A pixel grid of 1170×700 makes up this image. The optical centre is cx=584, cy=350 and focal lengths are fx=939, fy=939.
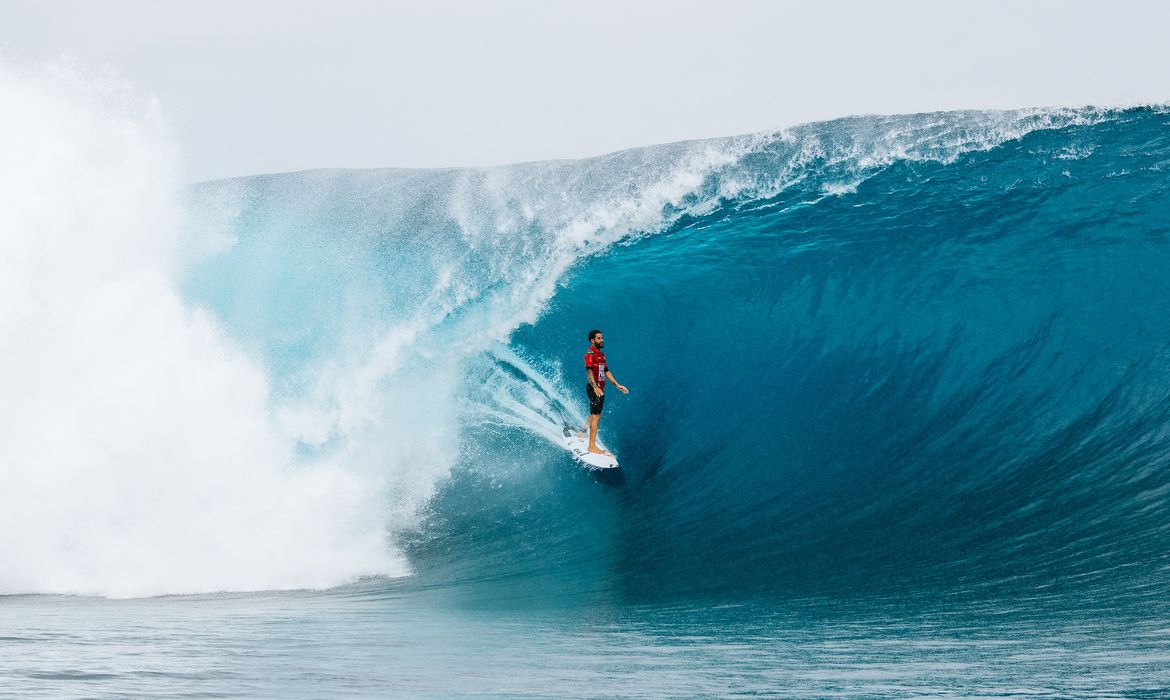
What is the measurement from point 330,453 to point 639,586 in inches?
160

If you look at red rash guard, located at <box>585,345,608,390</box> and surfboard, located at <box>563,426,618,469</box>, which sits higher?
red rash guard, located at <box>585,345,608,390</box>

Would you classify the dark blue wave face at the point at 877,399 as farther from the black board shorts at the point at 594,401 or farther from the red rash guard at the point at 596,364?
the red rash guard at the point at 596,364

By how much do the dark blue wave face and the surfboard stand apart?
0.43 feet

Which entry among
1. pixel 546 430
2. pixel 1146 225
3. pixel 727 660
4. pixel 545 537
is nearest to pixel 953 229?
pixel 1146 225

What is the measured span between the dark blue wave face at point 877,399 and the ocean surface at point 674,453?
1.6 inches

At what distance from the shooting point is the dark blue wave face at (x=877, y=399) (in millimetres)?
6320

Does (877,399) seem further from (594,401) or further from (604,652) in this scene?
(604,652)

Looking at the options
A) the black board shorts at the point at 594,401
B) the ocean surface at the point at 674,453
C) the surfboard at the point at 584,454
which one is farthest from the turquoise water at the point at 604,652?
the surfboard at the point at 584,454

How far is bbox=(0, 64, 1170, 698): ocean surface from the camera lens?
4.23 metres

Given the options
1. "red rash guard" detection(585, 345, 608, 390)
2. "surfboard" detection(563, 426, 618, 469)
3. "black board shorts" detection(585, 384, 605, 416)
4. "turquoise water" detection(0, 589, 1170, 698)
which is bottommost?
"turquoise water" detection(0, 589, 1170, 698)

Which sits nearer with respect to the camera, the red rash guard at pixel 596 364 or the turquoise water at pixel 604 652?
the turquoise water at pixel 604 652

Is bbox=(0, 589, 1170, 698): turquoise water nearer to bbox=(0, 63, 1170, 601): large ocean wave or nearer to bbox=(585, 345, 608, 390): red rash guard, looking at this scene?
bbox=(0, 63, 1170, 601): large ocean wave

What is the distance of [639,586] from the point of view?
6.18 meters

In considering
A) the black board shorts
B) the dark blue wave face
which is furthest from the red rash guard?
the dark blue wave face
